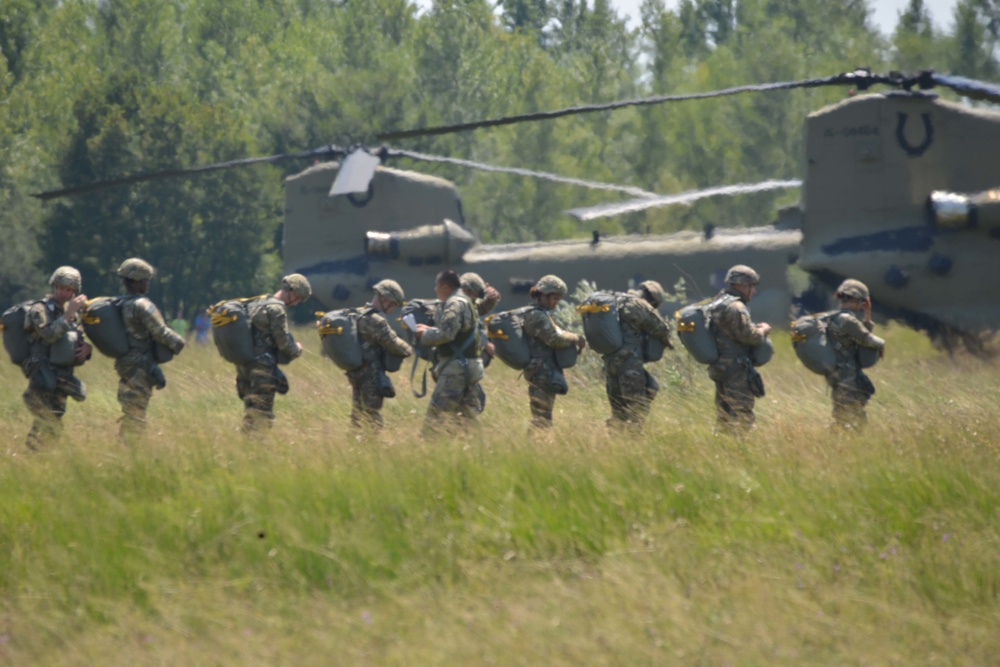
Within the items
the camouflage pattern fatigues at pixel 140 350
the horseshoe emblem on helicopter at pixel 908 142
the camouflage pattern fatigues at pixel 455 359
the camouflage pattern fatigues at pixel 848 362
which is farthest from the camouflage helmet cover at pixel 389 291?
the horseshoe emblem on helicopter at pixel 908 142

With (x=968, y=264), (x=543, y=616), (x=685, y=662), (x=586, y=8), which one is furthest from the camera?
(x=586, y=8)

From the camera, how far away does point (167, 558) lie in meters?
6.52

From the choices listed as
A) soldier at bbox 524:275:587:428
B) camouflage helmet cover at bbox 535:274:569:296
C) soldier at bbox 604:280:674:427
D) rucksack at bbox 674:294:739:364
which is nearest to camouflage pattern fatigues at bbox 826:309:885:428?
rucksack at bbox 674:294:739:364

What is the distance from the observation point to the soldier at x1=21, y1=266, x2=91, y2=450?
384 inches

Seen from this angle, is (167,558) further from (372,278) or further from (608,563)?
(372,278)

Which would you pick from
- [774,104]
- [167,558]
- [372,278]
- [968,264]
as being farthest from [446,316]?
[774,104]

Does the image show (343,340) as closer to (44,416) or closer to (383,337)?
(383,337)

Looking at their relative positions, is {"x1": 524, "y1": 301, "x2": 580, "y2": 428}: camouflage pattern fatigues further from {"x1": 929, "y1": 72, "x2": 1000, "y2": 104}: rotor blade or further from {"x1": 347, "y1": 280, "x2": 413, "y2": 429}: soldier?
{"x1": 929, "y1": 72, "x2": 1000, "y2": 104}: rotor blade

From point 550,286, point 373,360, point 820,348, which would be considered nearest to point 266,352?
point 373,360

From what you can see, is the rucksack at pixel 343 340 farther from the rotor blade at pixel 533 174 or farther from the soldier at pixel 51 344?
the rotor blade at pixel 533 174

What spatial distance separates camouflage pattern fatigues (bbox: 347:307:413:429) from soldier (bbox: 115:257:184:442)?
1367 millimetres

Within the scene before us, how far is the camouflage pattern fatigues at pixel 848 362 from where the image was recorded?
9.64 meters

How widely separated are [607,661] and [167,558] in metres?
2.55

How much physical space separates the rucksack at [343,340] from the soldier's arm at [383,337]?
0.38ft
